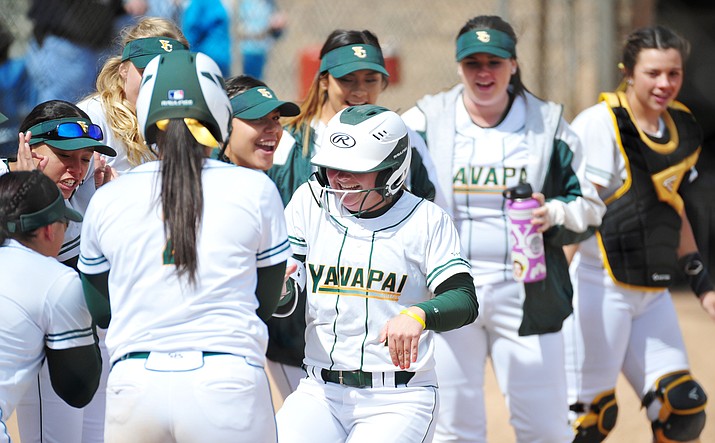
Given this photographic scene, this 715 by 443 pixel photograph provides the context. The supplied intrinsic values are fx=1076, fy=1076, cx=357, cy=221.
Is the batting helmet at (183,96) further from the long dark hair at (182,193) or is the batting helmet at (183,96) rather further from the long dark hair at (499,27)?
the long dark hair at (499,27)

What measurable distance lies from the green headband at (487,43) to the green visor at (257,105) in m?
0.93

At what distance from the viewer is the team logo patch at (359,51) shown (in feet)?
14.6

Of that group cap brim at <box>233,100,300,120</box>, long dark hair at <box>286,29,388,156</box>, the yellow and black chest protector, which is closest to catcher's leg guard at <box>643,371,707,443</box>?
the yellow and black chest protector

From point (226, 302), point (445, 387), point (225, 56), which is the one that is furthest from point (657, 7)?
point (226, 302)

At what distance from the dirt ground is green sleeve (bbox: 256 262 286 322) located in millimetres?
3371

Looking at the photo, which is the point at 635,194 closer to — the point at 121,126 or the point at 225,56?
the point at 121,126

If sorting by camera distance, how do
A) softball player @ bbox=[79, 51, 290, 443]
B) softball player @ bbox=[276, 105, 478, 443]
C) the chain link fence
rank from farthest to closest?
the chain link fence
softball player @ bbox=[276, 105, 478, 443]
softball player @ bbox=[79, 51, 290, 443]

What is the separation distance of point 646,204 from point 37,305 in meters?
3.17

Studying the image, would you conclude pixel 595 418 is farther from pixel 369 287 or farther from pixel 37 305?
pixel 37 305

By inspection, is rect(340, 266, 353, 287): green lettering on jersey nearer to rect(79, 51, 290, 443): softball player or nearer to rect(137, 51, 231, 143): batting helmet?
rect(79, 51, 290, 443): softball player

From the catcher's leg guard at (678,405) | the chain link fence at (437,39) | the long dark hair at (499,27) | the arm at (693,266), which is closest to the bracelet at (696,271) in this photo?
the arm at (693,266)

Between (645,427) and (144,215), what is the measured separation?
4552 mm

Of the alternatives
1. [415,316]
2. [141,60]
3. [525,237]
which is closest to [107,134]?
[141,60]

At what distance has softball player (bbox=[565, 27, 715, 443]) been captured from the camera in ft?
16.6
